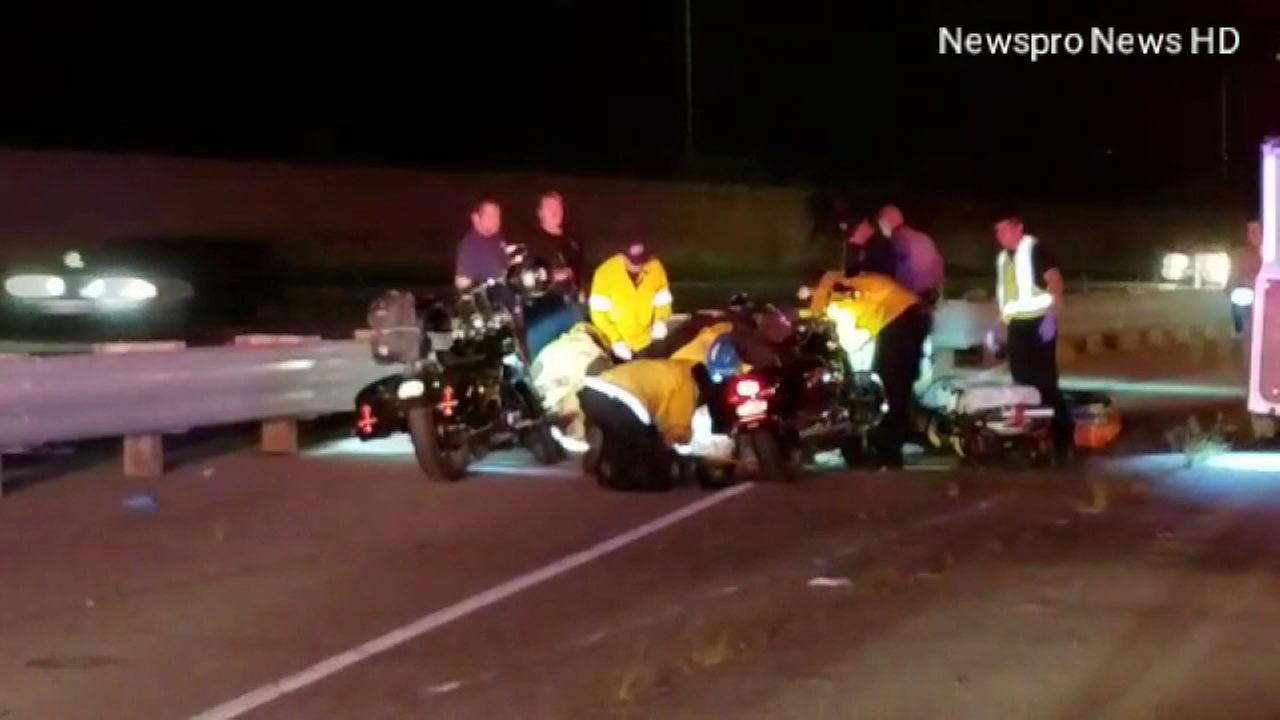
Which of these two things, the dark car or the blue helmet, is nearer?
the blue helmet

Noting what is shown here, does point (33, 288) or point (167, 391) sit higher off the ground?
point (33, 288)

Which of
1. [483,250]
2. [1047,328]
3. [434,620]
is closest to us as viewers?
[434,620]

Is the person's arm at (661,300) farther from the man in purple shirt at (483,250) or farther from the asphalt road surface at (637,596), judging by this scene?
the asphalt road surface at (637,596)

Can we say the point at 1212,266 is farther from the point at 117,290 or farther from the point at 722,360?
the point at 722,360

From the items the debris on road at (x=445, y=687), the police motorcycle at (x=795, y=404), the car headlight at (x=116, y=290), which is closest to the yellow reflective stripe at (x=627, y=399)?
the police motorcycle at (x=795, y=404)

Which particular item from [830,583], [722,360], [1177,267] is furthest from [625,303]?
[1177,267]

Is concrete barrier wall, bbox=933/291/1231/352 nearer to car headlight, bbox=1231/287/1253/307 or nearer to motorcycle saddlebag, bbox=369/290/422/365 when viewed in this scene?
car headlight, bbox=1231/287/1253/307

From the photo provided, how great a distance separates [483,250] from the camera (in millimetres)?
15766

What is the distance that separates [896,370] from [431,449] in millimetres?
3194

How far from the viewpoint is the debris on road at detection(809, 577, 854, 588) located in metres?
10.7

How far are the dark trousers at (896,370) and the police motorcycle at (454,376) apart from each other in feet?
7.16

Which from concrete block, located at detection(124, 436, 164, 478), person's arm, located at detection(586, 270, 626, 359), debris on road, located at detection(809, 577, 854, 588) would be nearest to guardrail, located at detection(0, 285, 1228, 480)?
concrete block, located at detection(124, 436, 164, 478)

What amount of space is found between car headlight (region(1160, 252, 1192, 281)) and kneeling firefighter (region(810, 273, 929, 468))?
82.0ft

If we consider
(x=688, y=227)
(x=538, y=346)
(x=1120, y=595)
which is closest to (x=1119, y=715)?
(x=1120, y=595)
